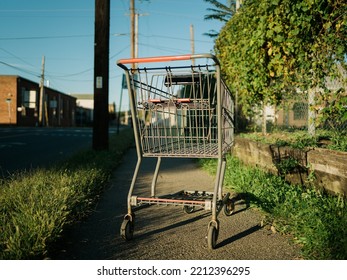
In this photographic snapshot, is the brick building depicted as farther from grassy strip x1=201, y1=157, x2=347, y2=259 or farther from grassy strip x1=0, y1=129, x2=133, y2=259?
grassy strip x1=201, y1=157, x2=347, y2=259

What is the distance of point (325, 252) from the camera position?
263 cm

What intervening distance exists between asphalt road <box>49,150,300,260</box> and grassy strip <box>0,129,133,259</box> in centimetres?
16

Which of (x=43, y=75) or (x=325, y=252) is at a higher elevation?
(x=43, y=75)

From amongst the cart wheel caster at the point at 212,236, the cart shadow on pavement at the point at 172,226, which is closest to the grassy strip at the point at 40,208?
A: the cart shadow on pavement at the point at 172,226

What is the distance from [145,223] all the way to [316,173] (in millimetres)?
2207

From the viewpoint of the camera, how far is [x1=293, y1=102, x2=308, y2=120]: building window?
7.75m

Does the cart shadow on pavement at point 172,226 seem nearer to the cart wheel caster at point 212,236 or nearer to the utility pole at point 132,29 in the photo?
the cart wheel caster at point 212,236

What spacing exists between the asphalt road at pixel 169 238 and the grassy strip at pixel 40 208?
0.16 metres

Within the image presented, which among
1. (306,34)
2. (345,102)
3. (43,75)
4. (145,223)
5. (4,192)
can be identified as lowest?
(145,223)

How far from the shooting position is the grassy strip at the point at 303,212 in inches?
106

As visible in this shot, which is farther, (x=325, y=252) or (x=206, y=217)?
(x=206, y=217)

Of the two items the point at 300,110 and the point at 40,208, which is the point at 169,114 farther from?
the point at 300,110

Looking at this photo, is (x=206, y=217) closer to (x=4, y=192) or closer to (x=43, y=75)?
(x=4, y=192)
